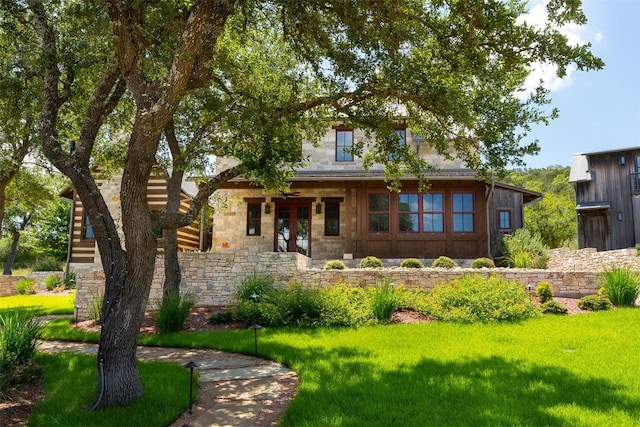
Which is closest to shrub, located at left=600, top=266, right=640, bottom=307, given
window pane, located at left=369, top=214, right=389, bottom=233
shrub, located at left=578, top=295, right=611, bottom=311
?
shrub, located at left=578, top=295, right=611, bottom=311

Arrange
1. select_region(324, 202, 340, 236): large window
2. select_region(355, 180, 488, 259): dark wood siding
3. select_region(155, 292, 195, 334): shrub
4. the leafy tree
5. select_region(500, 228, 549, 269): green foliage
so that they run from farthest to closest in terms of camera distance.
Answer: select_region(324, 202, 340, 236): large window, select_region(355, 180, 488, 259): dark wood siding, select_region(500, 228, 549, 269): green foliage, select_region(155, 292, 195, 334): shrub, the leafy tree

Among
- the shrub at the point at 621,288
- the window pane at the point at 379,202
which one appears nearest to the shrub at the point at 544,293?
the shrub at the point at 621,288

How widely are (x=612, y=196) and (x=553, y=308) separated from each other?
17358mm

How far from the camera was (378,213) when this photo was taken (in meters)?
17.1

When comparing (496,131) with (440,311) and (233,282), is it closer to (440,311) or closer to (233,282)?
(440,311)

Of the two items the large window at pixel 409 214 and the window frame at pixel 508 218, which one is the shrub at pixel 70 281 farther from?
the window frame at pixel 508 218

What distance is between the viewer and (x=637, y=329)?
311 inches

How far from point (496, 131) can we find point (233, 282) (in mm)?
8184

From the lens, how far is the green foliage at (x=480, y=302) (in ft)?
30.7

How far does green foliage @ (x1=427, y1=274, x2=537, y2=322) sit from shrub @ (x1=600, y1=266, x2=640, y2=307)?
1977 mm

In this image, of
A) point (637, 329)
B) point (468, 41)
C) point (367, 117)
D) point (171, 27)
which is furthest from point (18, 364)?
point (637, 329)

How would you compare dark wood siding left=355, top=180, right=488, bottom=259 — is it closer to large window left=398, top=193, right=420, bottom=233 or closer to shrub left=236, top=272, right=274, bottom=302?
large window left=398, top=193, right=420, bottom=233

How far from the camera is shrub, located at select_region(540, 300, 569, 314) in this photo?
32.2 feet

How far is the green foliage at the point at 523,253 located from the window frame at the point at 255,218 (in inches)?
378
